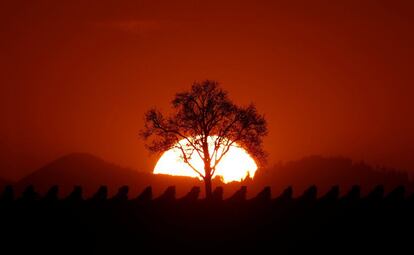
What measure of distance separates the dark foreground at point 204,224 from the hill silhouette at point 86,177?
89.6 m

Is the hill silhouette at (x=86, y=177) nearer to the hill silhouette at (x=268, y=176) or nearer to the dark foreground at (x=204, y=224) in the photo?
the hill silhouette at (x=268, y=176)

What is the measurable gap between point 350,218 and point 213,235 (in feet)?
8.94

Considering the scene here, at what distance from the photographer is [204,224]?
44.6 feet

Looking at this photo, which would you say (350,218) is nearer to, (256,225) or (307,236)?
(307,236)

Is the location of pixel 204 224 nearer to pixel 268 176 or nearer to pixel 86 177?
pixel 268 176

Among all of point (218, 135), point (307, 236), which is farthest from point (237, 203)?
point (218, 135)

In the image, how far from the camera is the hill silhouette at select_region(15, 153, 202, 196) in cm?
11400

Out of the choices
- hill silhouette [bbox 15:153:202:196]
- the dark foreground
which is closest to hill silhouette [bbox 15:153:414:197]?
hill silhouette [bbox 15:153:202:196]

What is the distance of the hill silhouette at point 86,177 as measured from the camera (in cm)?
11400

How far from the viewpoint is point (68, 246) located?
12.4 metres

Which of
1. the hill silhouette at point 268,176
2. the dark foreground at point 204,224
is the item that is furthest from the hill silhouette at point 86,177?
the dark foreground at point 204,224

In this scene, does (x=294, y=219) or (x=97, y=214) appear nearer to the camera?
(x=97, y=214)

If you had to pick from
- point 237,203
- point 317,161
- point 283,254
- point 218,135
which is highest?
point 317,161

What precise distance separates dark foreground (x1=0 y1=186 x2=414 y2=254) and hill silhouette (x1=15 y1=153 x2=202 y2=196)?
294 feet
